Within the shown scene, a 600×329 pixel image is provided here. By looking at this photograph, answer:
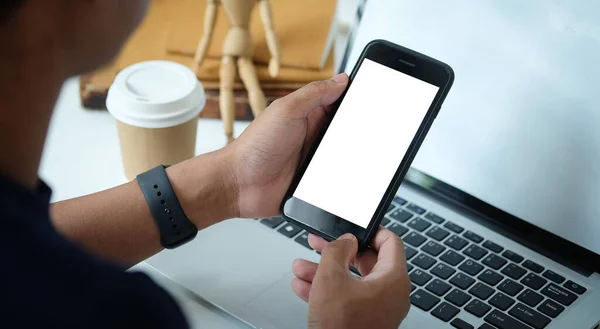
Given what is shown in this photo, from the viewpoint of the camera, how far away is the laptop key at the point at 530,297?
0.71m

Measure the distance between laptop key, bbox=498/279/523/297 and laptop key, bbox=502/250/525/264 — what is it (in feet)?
0.11

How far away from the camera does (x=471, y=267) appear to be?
29.2 inches

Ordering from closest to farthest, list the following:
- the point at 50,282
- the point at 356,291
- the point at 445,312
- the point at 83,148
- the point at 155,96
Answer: the point at 50,282, the point at 356,291, the point at 445,312, the point at 155,96, the point at 83,148

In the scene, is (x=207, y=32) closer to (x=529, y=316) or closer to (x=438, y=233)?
(x=438, y=233)

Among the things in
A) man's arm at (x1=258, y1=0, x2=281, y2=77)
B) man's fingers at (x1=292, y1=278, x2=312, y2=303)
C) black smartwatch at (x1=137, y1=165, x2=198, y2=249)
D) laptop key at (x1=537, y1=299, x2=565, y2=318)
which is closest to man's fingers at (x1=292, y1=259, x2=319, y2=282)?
man's fingers at (x1=292, y1=278, x2=312, y2=303)

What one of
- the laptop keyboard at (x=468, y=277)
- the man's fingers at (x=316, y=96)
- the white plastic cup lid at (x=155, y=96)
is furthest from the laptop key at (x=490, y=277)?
the white plastic cup lid at (x=155, y=96)

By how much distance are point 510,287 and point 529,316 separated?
4 centimetres

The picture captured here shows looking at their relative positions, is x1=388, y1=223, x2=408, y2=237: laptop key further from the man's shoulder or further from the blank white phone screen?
the man's shoulder

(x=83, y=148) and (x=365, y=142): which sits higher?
(x=365, y=142)

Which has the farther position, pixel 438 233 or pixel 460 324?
pixel 438 233

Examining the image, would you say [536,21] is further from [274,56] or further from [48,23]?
[48,23]

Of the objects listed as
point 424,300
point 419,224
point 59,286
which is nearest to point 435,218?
point 419,224

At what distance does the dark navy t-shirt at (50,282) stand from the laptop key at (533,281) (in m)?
0.43

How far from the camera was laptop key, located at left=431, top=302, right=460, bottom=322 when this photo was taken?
2.24ft
